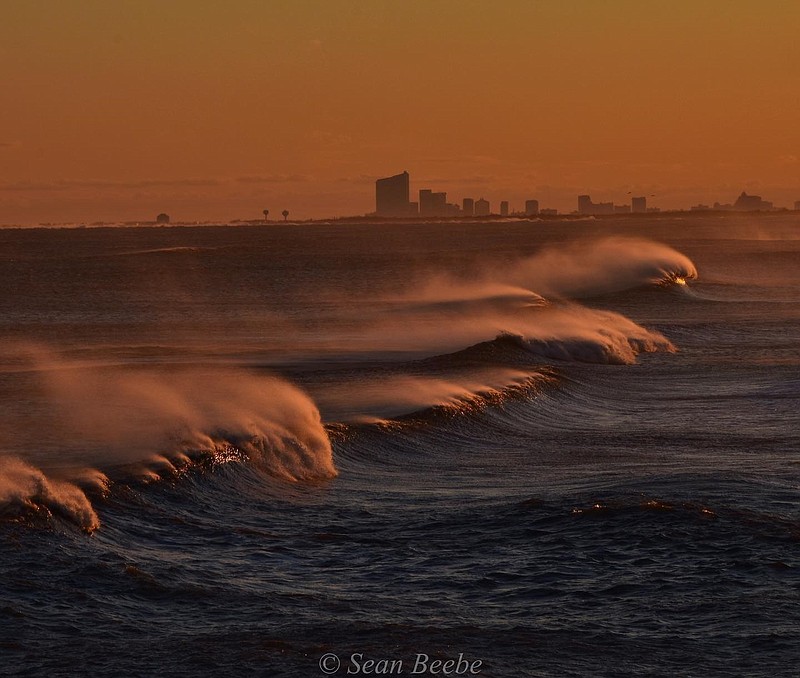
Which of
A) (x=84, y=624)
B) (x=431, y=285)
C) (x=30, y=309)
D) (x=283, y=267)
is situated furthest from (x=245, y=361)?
(x=283, y=267)

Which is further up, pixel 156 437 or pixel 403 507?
pixel 156 437

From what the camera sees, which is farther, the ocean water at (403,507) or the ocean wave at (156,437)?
the ocean wave at (156,437)

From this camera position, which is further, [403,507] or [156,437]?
[156,437]

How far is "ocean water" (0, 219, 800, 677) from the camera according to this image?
12.1m

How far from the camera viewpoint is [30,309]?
6538cm

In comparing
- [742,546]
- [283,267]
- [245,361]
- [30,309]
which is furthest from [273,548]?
[283,267]

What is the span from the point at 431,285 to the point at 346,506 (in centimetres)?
6474

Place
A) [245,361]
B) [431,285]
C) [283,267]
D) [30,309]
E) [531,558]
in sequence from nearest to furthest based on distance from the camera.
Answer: [531,558]
[245,361]
[30,309]
[431,285]
[283,267]

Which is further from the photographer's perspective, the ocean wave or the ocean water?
the ocean wave

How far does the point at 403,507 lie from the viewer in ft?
58.1

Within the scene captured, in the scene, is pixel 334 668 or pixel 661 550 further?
pixel 661 550

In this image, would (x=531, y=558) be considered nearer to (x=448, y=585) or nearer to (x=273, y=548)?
(x=448, y=585)

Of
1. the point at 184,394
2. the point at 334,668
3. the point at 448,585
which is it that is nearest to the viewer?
the point at 334,668

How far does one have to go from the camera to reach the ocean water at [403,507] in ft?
39.6
